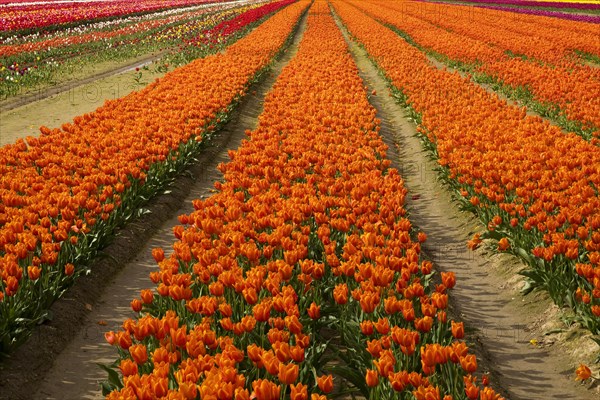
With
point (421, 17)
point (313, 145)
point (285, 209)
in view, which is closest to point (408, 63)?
point (313, 145)

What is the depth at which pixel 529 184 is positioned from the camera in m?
7.40

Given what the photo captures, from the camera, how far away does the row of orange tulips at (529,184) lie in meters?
5.76

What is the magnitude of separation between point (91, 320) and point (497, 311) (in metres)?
4.22

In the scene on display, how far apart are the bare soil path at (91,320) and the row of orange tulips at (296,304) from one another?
17.7 inches

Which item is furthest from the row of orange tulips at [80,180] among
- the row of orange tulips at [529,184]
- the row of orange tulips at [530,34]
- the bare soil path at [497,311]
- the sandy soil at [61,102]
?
the row of orange tulips at [530,34]

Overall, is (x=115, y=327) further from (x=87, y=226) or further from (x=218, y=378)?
(x=218, y=378)

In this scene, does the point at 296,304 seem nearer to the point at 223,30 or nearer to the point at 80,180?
the point at 80,180

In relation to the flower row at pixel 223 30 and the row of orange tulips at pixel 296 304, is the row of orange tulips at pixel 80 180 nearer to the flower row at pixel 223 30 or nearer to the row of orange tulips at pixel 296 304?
the row of orange tulips at pixel 296 304

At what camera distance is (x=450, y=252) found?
7.70m

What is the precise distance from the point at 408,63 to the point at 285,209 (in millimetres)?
14290

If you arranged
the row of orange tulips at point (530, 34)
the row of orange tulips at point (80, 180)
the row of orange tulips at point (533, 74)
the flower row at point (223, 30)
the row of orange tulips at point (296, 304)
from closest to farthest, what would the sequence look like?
the row of orange tulips at point (296, 304)
the row of orange tulips at point (80, 180)
the row of orange tulips at point (533, 74)
the row of orange tulips at point (530, 34)
the flower row at point (223, 30)

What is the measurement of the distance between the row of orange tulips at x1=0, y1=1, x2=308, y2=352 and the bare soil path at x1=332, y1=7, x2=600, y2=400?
3986mm

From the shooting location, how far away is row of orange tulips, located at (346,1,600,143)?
1256 cm

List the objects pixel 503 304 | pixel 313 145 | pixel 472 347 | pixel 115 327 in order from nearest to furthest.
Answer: pixel 472 347
pixel 115 327
pixel 503 304
pixel 313 145
